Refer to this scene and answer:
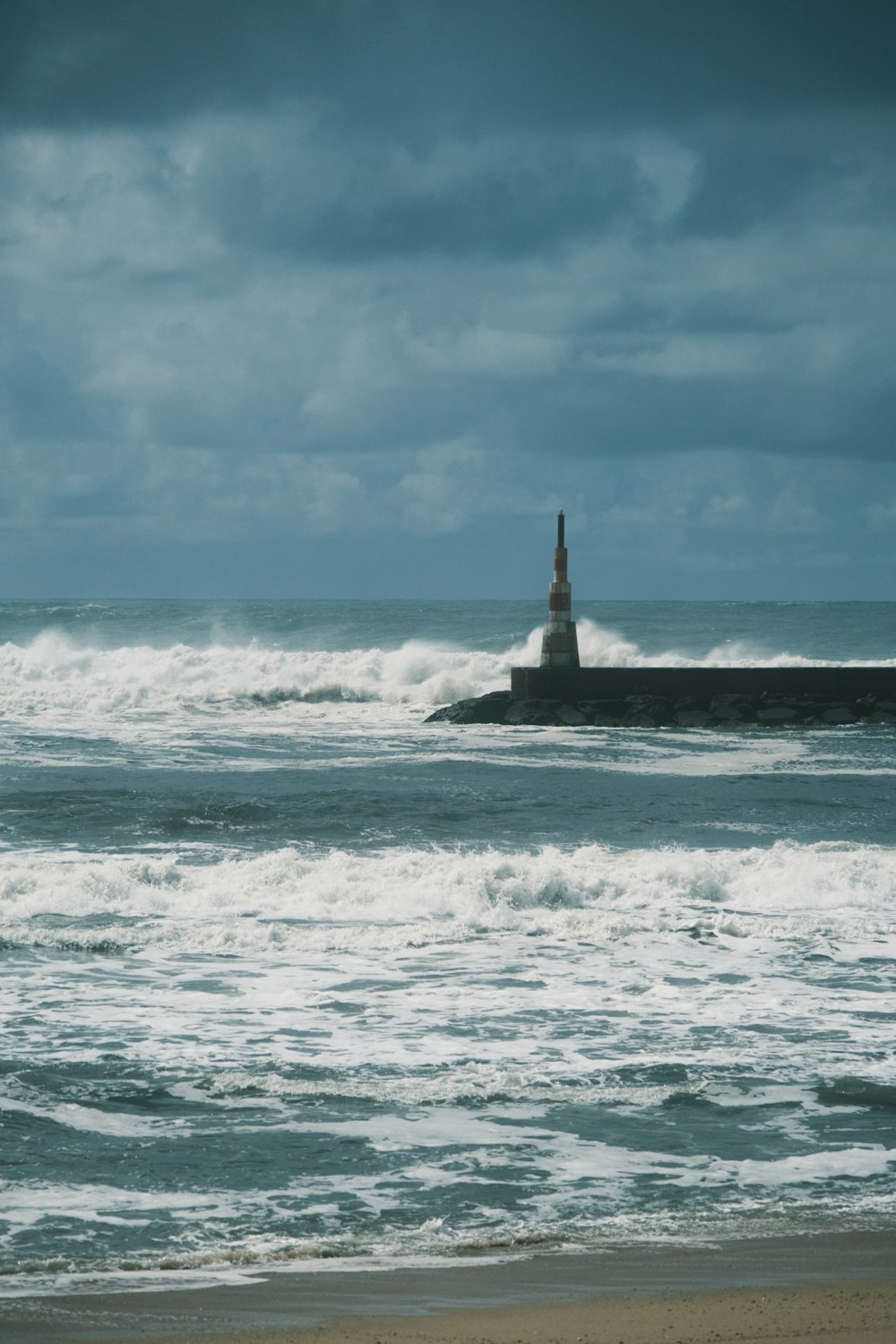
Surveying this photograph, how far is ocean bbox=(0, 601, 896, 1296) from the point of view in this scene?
4.58 m

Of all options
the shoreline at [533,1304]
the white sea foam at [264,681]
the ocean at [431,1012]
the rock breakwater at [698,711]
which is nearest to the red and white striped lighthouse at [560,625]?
the rock breakwater at [698,711]

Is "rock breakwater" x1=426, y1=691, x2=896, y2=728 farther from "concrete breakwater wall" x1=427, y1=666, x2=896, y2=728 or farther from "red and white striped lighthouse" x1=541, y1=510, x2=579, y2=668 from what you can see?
"red and white striped lighthouse" x1=541, y1=510, x2=579, y2=668

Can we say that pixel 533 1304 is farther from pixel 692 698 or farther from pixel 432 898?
pixel 692 698

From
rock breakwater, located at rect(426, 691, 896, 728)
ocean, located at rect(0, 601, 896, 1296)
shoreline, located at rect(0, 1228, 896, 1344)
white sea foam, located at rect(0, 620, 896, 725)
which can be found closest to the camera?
shoreline, located at rect(0, 1228, 896, 1344)

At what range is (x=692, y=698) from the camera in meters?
23.6

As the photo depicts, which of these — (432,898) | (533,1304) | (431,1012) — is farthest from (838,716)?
(533,1304)

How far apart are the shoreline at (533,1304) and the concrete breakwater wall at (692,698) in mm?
18983

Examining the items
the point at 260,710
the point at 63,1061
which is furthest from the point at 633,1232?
the point at 260,710

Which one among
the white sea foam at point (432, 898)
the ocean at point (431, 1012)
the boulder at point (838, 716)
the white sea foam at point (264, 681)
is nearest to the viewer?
the ocean at point (431, 1012)

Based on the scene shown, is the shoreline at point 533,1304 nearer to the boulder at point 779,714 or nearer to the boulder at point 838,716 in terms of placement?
the boulder at point 779,714

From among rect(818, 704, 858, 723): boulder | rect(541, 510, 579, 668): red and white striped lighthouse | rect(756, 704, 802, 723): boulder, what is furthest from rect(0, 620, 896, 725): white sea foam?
rect(818, 704, 858, 723): boulder

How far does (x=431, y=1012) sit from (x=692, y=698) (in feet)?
56.3

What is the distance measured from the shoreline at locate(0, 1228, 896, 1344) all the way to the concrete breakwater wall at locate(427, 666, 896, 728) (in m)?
19.0

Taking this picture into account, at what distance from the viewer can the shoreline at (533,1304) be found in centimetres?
354
